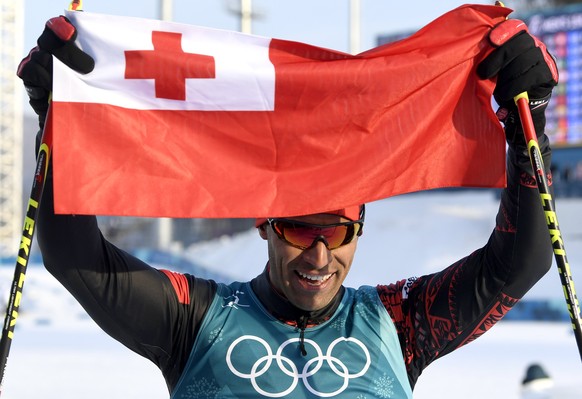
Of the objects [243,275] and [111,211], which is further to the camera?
[243,275]

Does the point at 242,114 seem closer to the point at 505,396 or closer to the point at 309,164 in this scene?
the point at 309,164

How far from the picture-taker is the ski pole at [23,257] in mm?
2783

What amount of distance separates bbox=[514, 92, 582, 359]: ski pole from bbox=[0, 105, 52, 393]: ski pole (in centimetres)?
149

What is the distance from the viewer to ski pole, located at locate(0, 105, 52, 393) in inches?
110

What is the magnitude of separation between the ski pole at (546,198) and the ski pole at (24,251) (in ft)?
4.87

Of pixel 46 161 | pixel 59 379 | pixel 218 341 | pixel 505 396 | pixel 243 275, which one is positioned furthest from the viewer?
pixel 243 275

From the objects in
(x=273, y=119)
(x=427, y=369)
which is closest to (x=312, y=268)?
(x=273, y=119)

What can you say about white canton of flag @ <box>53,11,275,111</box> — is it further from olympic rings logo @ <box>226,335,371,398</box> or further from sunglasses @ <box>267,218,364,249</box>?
olympic rings logo @ <box>226,335,371,398</box>

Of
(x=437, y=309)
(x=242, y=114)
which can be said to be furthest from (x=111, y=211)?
(x=437, y=309)

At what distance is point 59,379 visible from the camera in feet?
29.3

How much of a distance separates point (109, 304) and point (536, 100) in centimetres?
150

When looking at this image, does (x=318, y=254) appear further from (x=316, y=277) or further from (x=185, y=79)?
(x=185, y=79)

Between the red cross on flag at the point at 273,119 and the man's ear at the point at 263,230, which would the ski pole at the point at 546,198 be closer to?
the red cross on flag at the point at 273,119

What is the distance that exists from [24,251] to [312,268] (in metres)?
0.92
